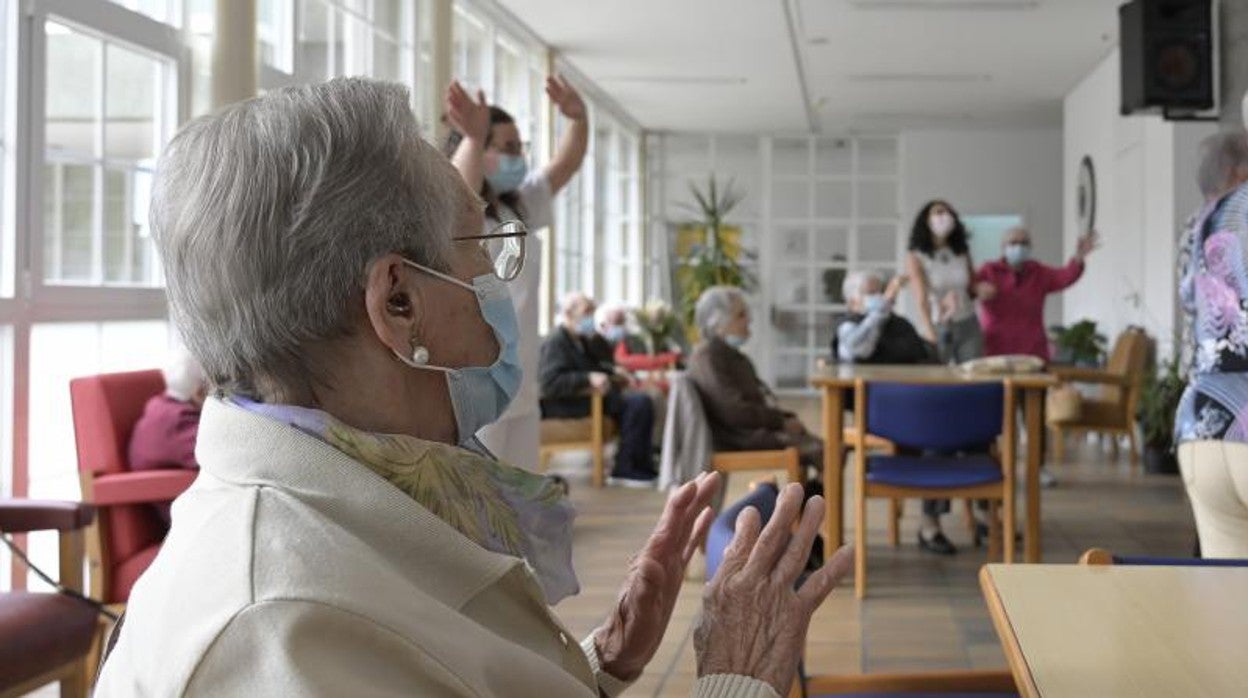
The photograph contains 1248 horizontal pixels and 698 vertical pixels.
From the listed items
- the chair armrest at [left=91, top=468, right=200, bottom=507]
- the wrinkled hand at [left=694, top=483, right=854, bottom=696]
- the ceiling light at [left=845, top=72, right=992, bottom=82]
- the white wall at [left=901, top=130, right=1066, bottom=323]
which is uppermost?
the ceiling light at [left=845, top=72, right=992, bottom=82]

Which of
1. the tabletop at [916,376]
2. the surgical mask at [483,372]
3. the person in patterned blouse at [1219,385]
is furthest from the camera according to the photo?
the tabletop at [916,376]

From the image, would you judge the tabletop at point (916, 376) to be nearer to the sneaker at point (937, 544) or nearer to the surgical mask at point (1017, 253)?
the sneaker at point (937, 544)

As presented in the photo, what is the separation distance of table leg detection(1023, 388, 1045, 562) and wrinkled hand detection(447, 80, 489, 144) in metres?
2.94

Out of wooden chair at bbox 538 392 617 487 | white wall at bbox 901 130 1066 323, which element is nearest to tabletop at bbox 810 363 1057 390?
wooden chair at bbox 538 392 617 487

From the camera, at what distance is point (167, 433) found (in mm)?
4137

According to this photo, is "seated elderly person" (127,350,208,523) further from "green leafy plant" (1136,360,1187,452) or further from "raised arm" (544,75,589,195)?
"green leafy plant" (1136,360,1187,452)

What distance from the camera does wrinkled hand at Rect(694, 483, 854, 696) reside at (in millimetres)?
1403

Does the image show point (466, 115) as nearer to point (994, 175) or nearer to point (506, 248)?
point (506, 248)

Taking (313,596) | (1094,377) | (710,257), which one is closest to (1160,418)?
(1094,377)

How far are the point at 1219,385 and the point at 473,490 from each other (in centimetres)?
233

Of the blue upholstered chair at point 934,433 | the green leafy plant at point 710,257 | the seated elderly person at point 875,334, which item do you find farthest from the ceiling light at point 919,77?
the blue upholstered chair at point 934,433

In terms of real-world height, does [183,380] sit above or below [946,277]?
below

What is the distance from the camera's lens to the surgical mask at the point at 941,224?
292 inches

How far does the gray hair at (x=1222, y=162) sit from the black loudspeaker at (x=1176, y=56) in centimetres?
542
